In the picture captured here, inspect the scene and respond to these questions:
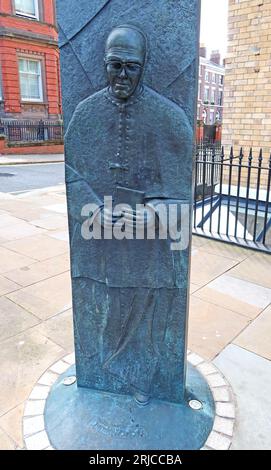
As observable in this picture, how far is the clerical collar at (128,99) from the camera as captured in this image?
1.68 meters

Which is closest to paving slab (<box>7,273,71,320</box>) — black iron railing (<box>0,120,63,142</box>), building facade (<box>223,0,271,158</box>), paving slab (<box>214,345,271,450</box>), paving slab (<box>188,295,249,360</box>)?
paving slab (<box>188,295,249,360</box>)

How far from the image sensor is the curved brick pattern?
6.63ft

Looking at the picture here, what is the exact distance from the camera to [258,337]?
10.1 ft

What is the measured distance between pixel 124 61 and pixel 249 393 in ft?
7.09

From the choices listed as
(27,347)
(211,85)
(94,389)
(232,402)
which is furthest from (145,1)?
(211,85)

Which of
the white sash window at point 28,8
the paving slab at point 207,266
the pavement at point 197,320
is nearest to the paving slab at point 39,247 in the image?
the pavement at point 197,320

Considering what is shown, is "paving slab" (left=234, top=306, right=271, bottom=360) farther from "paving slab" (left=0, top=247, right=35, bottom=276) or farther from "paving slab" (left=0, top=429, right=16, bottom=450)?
"paving slab" (left=0, top=247, right=35, bottom=276)

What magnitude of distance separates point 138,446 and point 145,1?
2179mm

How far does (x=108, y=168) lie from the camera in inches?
71.9

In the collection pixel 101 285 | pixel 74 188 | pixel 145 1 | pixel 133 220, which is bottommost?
pixel 101 285

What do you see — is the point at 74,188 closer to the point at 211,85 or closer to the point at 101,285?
the point at 101,285

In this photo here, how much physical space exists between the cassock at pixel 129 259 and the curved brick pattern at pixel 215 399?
0.29m

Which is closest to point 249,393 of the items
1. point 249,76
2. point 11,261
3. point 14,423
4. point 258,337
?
point 258,337

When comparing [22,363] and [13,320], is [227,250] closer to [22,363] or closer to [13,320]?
[13,320]
